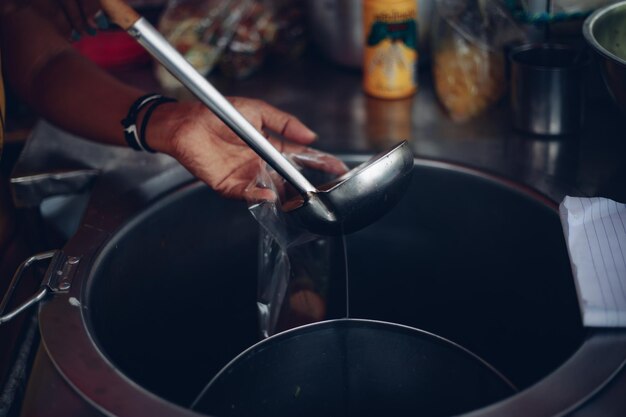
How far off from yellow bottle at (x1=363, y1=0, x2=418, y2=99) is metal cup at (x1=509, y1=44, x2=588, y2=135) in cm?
17

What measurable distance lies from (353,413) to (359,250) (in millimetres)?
323

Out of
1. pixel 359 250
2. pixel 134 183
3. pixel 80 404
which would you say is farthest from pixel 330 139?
pixel 80 404

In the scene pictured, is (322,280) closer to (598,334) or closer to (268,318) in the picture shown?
(268,318)

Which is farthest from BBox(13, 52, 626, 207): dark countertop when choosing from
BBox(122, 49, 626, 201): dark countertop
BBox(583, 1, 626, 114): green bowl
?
BBox(583, 1, 626, 114): green bowl

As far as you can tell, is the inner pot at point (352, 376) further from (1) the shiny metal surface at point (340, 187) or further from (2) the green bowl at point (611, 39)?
(2) the green bowl at point (611, 39)

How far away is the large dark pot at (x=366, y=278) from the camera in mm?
826

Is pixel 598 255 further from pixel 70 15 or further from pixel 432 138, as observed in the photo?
pixel 70 15

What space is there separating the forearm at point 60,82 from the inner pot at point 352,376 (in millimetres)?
424

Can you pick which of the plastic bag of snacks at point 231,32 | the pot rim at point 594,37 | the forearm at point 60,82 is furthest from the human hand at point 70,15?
the pot rim at point 594,37

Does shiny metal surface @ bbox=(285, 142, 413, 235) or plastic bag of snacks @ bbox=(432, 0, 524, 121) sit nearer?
shiny metal surface @ bbox=(285, 142, 413, 235)

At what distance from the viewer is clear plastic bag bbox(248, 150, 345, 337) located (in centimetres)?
83

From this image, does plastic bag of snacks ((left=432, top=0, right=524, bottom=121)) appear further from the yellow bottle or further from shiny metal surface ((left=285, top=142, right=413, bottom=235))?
shiny metal surface ((left=285, top=142, right=413, bottom=235))

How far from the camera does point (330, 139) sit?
3.46 ft

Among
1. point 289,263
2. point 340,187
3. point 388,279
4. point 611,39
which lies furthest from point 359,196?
point 611,39
